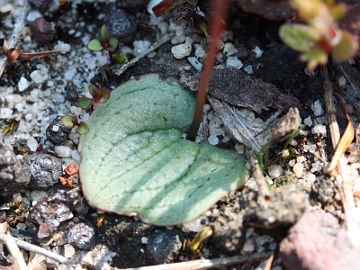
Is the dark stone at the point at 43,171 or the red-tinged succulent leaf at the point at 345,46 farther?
the dark stone at the point at 43,171

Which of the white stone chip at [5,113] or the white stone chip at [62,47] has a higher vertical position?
the white stone chip at [62,47]

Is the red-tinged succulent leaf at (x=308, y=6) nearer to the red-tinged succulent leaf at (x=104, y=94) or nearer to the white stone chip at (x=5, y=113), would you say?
the red-tinged succulent leaf at (x=104, y=94)

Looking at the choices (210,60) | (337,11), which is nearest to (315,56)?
(337,11)

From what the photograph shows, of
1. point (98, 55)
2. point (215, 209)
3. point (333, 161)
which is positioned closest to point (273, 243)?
point (215, 209)

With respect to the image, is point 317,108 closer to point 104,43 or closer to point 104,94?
point 104,94

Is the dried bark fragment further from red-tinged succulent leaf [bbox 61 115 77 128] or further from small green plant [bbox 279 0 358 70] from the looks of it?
red-tinged succulent leaf [bbox 61 115 77 128]

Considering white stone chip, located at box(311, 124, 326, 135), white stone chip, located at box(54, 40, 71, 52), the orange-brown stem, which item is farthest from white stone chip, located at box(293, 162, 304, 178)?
white stone chip, located at box(54, 40, 71, 52)

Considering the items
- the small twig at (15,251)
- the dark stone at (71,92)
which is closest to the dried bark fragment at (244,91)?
the dark stone at (71,92)
